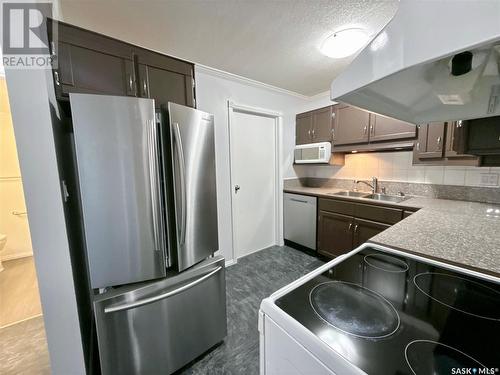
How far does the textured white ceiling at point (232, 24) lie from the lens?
142 centimetres

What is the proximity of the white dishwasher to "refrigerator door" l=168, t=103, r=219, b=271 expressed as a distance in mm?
1761

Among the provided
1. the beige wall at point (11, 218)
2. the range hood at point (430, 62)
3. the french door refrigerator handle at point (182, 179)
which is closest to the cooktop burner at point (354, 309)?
the range hood at point (430, 62)

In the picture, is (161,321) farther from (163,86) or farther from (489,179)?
(489,179)

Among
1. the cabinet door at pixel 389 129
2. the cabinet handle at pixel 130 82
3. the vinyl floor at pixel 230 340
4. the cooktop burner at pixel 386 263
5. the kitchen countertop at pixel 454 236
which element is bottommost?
A: the vinyl floor at pixel 230 340

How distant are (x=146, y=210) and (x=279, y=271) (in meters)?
1.95

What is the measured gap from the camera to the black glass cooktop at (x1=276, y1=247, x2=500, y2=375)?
46 centimetres

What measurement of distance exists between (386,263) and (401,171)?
2118 millimetres

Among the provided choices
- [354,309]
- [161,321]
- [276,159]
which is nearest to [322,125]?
[276,159]

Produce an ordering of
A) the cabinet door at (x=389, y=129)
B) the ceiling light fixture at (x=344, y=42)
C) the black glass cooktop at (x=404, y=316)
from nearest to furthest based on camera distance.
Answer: the black glass cooktop at (x=404, y=316)
the ceiling light fixture at (x=344, y=42)
the cabinet door at (x=389, y=129)

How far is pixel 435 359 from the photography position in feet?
1.52

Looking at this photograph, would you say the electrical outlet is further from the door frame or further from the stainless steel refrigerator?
the stainless steel refrigerator

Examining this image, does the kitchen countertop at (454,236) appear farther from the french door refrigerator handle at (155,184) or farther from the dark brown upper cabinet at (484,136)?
the french door refrigerator handle at (155,184)

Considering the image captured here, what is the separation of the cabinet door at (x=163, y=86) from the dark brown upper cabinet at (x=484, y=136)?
6.78 feet

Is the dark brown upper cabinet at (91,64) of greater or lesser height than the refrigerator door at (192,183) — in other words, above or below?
above
